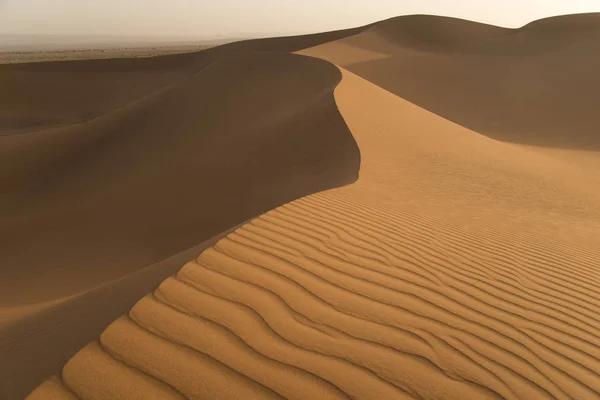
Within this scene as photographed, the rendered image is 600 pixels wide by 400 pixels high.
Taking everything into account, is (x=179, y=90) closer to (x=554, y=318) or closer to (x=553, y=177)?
(x=553, y=177)

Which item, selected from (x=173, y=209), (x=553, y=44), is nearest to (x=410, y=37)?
(x=553, y=44)

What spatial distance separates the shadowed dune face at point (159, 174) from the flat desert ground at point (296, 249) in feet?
0.17

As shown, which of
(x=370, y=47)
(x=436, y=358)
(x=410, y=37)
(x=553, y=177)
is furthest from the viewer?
(x=410, y=37)

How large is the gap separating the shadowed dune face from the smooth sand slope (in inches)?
1.3

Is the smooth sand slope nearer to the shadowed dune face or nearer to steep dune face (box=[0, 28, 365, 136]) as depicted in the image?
the shadowed dune face

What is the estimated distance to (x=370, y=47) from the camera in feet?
96.5

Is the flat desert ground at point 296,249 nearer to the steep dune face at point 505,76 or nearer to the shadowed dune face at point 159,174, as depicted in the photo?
the shadowed dune face at point 159,174

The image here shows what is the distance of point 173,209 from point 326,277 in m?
4.95

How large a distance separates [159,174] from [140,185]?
1.44ft

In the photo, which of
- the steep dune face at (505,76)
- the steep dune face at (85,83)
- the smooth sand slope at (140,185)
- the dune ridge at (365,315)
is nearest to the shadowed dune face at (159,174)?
the smooth sand slope at (140,185)

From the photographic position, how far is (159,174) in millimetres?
7977

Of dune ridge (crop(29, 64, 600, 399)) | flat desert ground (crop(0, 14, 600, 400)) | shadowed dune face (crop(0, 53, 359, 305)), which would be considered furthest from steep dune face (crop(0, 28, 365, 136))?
dune ridge (crop(29, 64, 600, 399))

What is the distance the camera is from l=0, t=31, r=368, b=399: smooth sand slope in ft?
10.2

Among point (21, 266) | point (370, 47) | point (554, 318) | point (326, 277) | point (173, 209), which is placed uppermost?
point (370, 47)
